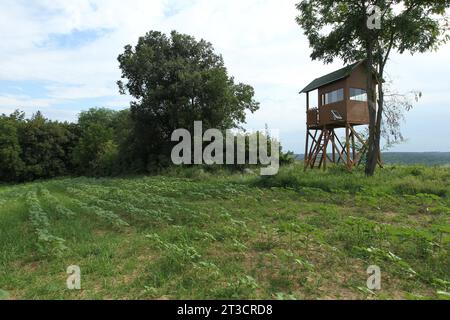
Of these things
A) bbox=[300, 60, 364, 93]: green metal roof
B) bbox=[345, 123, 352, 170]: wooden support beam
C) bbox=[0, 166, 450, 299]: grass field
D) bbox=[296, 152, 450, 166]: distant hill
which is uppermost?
bbox=[300, 60, 364, 93]: green metal roof

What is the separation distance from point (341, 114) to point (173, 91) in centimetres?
1185

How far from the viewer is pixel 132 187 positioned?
53.5 feet

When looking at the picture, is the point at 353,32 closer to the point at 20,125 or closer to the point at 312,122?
the point at 312,122

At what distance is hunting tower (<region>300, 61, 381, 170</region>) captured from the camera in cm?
1809

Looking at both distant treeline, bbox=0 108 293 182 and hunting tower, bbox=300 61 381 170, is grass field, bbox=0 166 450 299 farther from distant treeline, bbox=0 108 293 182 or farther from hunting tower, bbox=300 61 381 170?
distant treeline, bbox=0 108 293 182

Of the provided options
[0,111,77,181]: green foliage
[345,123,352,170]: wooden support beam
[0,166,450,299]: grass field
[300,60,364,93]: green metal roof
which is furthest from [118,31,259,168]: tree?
[0,111,77,181]: green foliage

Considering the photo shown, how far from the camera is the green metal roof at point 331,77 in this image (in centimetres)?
1756

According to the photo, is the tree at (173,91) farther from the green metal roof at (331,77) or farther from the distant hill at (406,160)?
the distant hill at (406,160)

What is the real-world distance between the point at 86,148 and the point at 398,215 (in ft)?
134

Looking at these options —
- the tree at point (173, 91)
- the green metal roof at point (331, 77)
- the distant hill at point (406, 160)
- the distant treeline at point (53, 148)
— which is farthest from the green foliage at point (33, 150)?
the green metal roof at point (331, 77)

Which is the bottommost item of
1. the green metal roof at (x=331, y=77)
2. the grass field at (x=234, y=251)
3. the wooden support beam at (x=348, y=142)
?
the grass field at (x=234, y=251)

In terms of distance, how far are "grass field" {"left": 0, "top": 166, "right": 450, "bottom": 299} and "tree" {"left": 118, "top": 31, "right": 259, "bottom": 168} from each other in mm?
15008

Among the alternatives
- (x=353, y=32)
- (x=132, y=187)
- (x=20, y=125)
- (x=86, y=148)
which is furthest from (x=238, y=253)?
(x=20, y=125)

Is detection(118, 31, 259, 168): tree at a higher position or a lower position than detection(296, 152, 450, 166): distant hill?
higher
